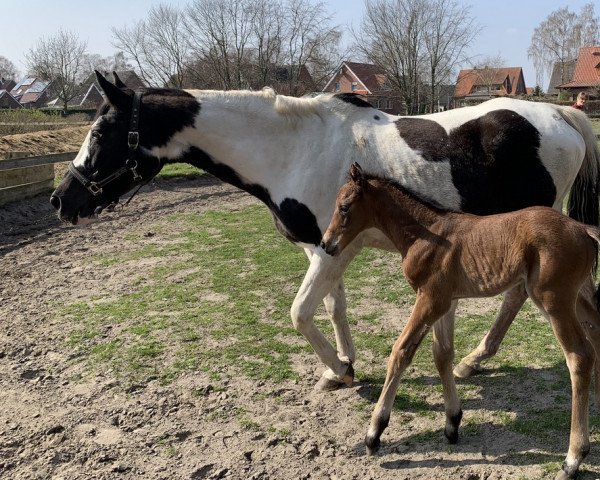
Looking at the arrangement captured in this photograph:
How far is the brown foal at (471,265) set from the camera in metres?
2.68

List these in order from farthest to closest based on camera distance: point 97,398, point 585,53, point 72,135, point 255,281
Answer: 1. point 585,53
2. point 72,135
3. point 255,281
4. point 97,398

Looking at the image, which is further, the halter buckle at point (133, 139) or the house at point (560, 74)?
the house at point (560, 74)

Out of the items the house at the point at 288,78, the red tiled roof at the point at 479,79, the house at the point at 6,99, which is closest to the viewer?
the house at the point at 288,78

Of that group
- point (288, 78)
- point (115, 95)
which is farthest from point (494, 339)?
point (288, 78)

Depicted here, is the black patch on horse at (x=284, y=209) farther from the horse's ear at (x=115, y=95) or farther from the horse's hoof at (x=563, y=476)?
the horse's hoof at (x=563, y=476)

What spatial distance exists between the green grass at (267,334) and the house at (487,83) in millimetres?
46119

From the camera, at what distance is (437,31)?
1512 inches

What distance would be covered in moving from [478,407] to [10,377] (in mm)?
3576

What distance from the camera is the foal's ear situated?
10.2ft

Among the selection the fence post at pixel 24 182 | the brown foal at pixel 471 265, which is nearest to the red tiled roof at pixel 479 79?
the fence post at pixel 24 182

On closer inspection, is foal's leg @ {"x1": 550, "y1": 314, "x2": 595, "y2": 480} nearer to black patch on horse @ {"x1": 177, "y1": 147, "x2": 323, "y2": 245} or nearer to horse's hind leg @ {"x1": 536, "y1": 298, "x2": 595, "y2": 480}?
horse's hind leg @ {"x1": 536, "y1": 298, "x2": 595, "y2": 480}

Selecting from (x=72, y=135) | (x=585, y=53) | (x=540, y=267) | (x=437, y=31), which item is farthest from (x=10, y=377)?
(x=585, y=53)

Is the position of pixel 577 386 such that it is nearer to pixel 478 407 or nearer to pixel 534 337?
pixel 478 407

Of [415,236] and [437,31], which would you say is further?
[437,31]
